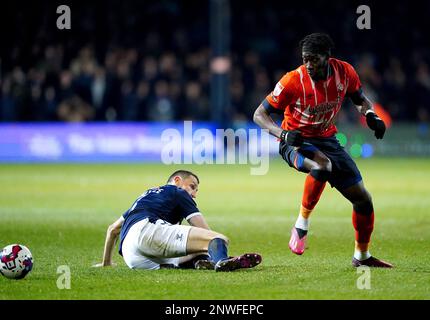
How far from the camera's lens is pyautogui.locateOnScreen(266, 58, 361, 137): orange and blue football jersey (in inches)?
387

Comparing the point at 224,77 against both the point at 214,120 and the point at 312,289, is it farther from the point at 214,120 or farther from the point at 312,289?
the point at 312,289

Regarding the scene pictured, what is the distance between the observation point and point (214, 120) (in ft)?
92.3

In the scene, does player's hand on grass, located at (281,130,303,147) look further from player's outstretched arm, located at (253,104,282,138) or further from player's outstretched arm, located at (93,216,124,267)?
player's outstretched arm, located at (93,216,124,267)

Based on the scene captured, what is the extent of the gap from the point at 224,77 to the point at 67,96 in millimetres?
4394

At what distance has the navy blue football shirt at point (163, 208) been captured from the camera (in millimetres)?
9648

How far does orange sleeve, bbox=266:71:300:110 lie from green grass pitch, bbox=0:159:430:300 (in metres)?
1.63

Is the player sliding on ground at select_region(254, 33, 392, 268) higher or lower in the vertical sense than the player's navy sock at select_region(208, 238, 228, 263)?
higher

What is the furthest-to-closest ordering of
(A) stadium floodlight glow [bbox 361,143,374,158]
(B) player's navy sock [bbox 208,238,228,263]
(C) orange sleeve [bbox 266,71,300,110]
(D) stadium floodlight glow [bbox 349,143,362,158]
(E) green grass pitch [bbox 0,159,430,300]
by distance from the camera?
(A) stadium floodlight glow [bbox 361,143,374,158] < (D) stadium floodlight glow [bbox 349,143,362,158] < (C) orange sleeve [bbox 266,71,300,110] < (B) player's navy sock [bbox 208,238,228,263] < (E) green grass pitch [bbox 0,159,430,300]

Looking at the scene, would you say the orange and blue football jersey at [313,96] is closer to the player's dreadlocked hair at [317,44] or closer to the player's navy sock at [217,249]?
the player's dreadlocked hair at [317,44]

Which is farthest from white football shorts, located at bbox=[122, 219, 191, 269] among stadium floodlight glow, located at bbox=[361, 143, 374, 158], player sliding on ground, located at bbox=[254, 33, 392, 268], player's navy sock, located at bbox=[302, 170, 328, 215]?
stadium floodlight glow, located at bbox=[361, 143, 374, 158]

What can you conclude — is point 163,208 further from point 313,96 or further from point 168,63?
point 168,63

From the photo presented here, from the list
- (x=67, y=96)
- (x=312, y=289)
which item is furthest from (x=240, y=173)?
(x=312, y=289)

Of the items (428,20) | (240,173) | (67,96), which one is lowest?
(240,173)

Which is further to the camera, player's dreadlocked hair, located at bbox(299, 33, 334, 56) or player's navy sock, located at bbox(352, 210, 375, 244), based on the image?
player's navy sock, located at bbox(352, 210, 375, 244)
